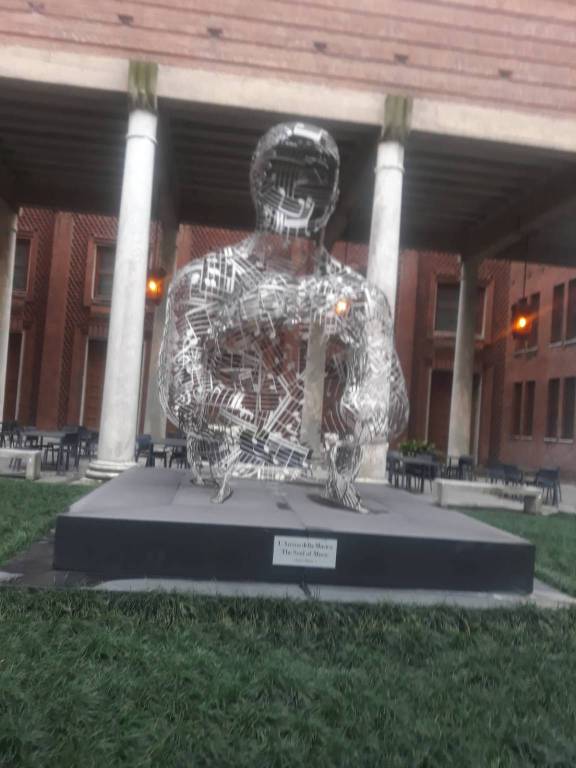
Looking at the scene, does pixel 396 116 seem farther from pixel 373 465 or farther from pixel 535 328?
pixel 535 328

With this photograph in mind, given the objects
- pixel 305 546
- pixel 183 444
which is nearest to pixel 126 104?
pixel 183 444

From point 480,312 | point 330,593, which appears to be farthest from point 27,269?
point 330,593

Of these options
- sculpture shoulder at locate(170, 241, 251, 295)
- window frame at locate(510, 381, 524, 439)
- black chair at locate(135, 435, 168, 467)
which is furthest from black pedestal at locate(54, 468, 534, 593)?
window frame at locate(510, 381, 524, 439)

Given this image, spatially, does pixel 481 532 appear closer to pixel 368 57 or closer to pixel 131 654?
pixel 131 654

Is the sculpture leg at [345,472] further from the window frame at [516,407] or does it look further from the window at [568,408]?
the window frame at [516,407]

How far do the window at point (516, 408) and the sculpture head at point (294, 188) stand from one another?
765 inches

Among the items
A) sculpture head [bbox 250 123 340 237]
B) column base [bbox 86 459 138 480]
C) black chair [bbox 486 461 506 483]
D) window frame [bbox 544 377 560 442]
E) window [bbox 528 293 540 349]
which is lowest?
column base [bbox 86 459 138 480]

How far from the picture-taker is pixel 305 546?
5316mm

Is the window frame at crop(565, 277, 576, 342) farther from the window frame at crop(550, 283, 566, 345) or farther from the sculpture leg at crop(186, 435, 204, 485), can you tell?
the sculpture leg at crop(186, 435, 204, 485)

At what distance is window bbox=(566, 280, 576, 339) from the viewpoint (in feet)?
74.0

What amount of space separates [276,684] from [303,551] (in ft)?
5.32

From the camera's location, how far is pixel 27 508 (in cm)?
865

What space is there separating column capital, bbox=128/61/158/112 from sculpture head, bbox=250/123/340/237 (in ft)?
20.1

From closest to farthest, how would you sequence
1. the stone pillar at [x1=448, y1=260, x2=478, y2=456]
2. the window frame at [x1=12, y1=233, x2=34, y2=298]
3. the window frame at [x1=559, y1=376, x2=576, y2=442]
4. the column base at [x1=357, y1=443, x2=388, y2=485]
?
the column base at [x1=357, y1=443, x2=388, y2=485] → the stone pillar at [x1=448, y1=260, x2=478, y2=456] → the window frame at [x1=559, y1=376, x2=576, y2=442] → the window frame at [x1=12, y1=233, x2=34, y2=298]
